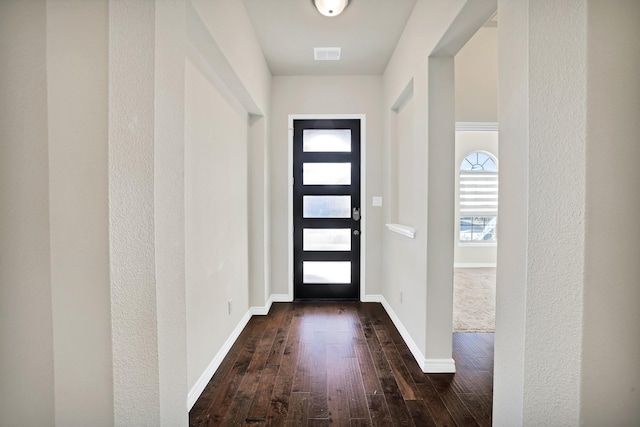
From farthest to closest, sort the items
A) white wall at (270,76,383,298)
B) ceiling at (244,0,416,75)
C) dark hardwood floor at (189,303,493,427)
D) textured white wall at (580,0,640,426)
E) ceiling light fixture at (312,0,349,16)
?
white wall at (270,76,383,298) → ceiling at (244,0,416,75) → ceiling light fixture at (312,0,349,16) → dark hardwood floor at (189,303,493,427) → textured white wall at (580,0,640,426)

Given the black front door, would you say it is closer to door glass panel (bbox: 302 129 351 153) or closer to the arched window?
door glass panel (bbox: 302 129 351 153)

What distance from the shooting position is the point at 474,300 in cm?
371

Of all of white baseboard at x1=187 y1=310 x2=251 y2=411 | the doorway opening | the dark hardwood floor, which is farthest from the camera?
the doorway opening

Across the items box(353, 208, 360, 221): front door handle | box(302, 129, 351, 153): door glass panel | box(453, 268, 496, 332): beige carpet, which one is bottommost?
box(453, 268, 496, 332): beige carpet

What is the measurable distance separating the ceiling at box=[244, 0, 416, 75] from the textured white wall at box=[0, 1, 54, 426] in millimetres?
1726

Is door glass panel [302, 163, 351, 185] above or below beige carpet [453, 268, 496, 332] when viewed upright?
above

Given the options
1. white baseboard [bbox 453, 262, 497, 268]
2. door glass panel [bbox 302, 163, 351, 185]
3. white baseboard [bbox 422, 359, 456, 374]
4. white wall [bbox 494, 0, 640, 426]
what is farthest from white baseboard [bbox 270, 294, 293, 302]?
white baseboard [bbox 453, 262, 497, 268]

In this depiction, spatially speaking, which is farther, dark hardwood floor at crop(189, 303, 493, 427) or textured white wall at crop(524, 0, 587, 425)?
dark hardwood floor at crop(189, 303, 493, 427)

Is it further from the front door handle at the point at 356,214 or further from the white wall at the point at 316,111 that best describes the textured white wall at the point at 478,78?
the front door handle at the point at 356,214

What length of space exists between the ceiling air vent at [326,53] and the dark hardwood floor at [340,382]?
8.88 ft

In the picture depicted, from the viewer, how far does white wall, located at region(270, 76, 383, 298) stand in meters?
3.59

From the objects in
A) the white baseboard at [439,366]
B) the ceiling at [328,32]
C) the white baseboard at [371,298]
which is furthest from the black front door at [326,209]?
the white baseboard at [439,366]

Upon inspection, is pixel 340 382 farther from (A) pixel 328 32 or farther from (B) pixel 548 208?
(A) pixel 328 32

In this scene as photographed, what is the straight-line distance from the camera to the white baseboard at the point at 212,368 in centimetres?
174
